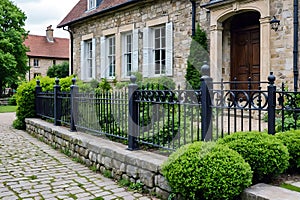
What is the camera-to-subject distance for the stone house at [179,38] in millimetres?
7762

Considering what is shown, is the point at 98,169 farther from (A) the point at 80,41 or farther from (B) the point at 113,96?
(A) the point at 80,41

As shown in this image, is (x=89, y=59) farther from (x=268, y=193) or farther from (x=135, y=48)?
(x=268, y=193)

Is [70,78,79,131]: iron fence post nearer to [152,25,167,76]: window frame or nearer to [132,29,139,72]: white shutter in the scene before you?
[152,25,167,76]: window frame

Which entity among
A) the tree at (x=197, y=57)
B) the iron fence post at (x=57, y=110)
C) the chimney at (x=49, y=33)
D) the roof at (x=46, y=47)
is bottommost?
the iron fence post at (x=57, y=110)

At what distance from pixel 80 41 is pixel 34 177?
11.4m

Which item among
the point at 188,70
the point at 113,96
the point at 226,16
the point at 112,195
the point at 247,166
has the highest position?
the point at 226,16

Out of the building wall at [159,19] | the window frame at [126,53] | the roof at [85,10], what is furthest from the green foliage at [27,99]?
the roof at [85,10]

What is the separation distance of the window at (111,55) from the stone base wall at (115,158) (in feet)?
22.3

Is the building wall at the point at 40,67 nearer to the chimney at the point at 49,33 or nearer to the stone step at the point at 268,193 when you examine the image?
the chimney at the point at 49,33

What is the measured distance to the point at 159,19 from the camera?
35.9 feet

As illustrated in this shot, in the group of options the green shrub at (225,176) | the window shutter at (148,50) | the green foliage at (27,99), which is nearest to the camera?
the green shrub at (225,176)

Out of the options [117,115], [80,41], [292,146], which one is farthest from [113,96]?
[80,41]

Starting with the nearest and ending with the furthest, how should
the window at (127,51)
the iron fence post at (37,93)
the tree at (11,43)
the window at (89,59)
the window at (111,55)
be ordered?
1. the iron fence post at (37,93)
2. the window at (127,51)
3. the window at (111,55)
4. the window at (89,59)
5. the tree at (11,43)

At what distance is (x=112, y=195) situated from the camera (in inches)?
152
